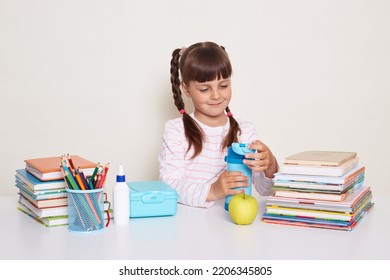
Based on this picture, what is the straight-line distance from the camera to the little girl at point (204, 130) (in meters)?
1.80

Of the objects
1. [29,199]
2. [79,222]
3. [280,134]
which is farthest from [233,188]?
[280,134]

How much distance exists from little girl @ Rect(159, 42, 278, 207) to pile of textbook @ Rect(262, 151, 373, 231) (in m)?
0.27

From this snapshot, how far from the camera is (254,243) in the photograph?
117cm

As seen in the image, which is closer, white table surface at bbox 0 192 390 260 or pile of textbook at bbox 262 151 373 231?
white table surface at bbox 0 192 390 260

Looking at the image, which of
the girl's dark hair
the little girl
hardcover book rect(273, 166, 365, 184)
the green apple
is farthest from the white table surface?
the girl's dark hair

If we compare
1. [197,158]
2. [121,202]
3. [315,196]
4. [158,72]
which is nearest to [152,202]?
[121,202]

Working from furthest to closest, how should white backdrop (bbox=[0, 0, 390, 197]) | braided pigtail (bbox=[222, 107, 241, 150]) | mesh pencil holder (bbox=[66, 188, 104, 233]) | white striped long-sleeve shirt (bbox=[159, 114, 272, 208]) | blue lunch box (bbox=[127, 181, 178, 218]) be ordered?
white backdrop (bbox=[0, 0, 390, 197]), braided pigtail (bbox=[222, 107, 241, 150]), white striped long-sleeve shirt (bbox=[159, 114, 272, 208]), blue lunch box (bbox=[127, 181, 178, 218]), mesh pencil holder (bbox=[66, 188, 104, 233])

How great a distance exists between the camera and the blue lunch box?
1394 millimetres

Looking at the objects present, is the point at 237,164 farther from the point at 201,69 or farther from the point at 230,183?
the point at 201,69

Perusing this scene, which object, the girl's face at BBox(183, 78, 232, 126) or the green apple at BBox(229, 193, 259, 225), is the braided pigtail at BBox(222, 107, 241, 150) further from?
the green apple at BBox(229, 193, 259, 225)

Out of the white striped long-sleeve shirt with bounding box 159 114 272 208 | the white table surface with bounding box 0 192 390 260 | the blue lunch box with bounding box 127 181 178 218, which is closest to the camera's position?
the white table surface with bounding box 0 192 390 260

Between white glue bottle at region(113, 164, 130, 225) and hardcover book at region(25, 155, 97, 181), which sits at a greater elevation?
hardcover book at region(25, 155, 97, 181)

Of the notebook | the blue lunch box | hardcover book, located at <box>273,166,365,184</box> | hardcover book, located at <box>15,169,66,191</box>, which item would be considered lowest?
the blue lunch box

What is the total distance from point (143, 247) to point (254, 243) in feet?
0.83
